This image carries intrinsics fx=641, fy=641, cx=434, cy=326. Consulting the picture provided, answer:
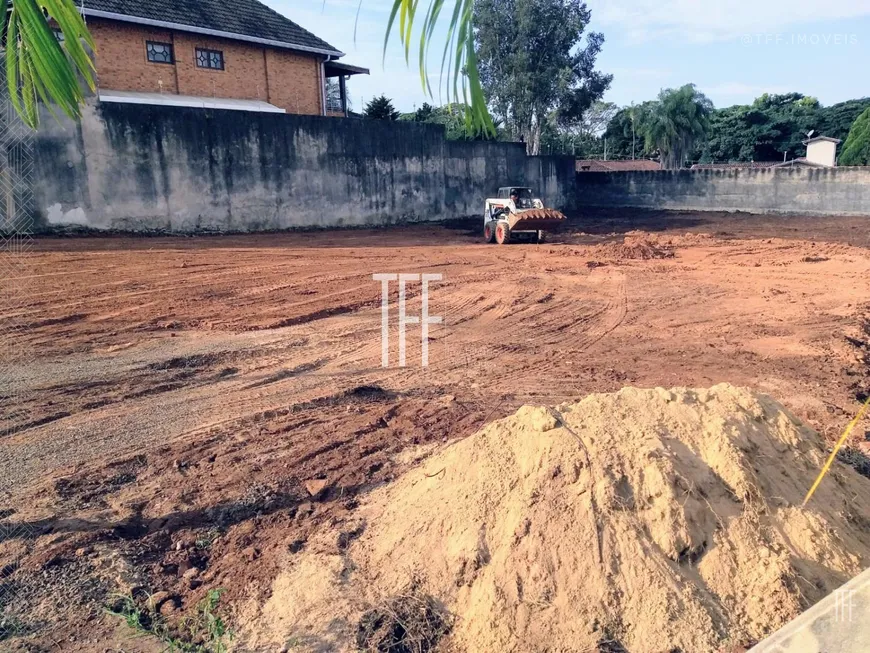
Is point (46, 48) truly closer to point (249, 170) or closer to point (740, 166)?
point (249, 170)

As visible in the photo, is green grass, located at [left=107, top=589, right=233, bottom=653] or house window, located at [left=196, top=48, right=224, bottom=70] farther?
house window, located at [left=196, top=48, right=224, bottom=70]

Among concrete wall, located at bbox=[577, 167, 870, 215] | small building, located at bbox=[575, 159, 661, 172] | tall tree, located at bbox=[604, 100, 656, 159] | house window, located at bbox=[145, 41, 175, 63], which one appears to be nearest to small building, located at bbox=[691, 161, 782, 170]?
A: concrete wall, located at bbox=[577, 167, 870, 215]

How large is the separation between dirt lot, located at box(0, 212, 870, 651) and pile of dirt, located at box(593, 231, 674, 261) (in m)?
0.22

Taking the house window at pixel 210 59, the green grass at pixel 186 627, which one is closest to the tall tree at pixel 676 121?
the house window at pixel 210 59

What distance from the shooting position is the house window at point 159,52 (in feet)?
74.9

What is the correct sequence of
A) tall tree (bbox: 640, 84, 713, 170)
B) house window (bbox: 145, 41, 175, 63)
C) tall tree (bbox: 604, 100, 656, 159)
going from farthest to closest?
tall tree (bbox: 604, 100, 656, 159) → tall tree (bbox: 640, 84, 713, 170) → house window (bbox: 145, 41, 175, 63)

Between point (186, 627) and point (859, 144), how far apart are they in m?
45.2

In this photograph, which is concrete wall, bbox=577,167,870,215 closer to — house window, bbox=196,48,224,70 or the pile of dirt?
the pile of dirt

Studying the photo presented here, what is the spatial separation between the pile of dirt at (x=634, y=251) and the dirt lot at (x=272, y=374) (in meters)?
0.22

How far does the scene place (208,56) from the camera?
24453 millimetres

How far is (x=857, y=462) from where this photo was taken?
5.06m

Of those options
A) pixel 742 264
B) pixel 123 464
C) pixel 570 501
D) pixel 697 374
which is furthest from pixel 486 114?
pixel 742 264

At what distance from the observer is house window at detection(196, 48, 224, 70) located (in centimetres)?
2423

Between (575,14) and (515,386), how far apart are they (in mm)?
29726
